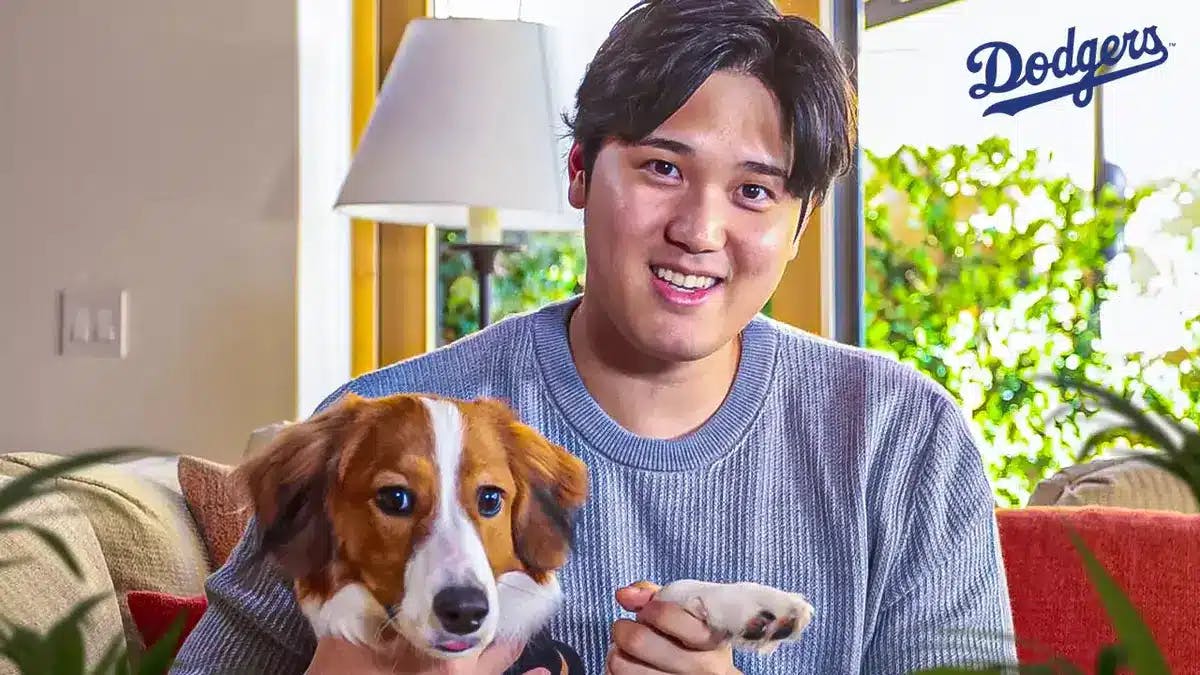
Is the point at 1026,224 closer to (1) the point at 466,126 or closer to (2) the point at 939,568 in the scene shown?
(1) the point at 466,126

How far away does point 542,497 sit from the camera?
95cm

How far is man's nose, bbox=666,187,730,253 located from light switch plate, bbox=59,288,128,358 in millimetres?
1652

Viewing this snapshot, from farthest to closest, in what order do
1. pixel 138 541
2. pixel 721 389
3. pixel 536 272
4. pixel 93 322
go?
pixel 536 272, pixel 93 322, pixel 138 541, pixel 721 389

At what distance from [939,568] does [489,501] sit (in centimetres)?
39

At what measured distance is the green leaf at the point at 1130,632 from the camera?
0.27 m

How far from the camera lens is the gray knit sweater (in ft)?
3.24

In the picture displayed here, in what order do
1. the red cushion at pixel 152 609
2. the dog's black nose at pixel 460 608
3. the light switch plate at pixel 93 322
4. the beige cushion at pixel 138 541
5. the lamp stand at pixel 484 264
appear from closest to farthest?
the dog's black nose at pixel 460 608, the red cushion at pixel 152 609, the beige cushion at pixel 138 541, the lamp stand at pixel 484 264, the light switch plate at pixel 93 322

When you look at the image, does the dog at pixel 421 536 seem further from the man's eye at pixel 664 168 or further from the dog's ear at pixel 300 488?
the man's eye at pixel 664 168

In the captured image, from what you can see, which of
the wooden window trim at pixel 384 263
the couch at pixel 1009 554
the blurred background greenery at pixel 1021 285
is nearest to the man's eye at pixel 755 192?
the couch at pixel 1009 554

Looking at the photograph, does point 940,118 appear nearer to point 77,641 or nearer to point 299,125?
point 299,125

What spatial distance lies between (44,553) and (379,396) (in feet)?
2.10

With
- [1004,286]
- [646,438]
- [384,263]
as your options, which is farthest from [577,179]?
[384,263]

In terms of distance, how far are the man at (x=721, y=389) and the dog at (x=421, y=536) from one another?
8 cm

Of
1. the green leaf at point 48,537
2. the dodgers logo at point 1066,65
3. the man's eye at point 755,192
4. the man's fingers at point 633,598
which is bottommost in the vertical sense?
the man's fingers at point 633,598
